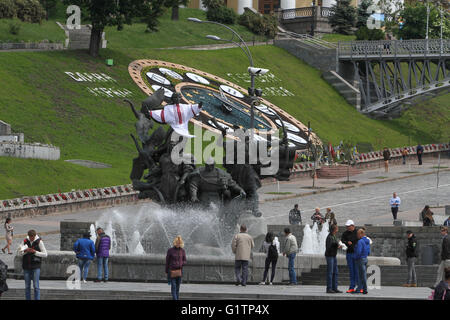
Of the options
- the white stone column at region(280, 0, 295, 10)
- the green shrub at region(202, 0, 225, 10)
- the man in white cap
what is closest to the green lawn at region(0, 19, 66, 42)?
the green shrub at region(202, 0, 225, 10)

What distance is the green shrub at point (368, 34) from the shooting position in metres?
107

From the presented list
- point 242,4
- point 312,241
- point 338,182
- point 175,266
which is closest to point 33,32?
point 242,4

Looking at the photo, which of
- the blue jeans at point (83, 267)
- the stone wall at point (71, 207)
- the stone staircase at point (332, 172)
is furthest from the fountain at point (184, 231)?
the stone staircase at point (332, 172)

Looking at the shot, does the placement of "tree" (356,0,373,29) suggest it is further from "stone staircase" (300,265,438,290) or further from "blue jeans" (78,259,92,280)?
"blue jeans" (78,259,92,280)

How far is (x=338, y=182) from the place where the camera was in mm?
65500

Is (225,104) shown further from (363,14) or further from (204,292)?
(204,292)

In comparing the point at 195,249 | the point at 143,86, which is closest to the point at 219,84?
the point at 143,86

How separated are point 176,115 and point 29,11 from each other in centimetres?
6382

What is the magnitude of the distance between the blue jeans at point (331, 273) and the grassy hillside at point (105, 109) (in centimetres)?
2861

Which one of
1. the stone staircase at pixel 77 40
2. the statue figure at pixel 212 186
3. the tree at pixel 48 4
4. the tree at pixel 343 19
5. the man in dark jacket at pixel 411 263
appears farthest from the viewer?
the tree at pixel 343 19

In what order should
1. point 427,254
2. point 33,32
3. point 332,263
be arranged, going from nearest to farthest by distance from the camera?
point 332,263 < point 427,254 < point 33,32

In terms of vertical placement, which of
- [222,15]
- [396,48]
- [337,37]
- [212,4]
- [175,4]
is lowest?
[396,48]

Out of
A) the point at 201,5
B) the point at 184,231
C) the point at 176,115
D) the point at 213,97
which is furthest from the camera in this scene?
the point at 201,5

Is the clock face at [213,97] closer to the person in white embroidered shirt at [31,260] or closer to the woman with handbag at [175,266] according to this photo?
the woman with handbag at [175,266]
